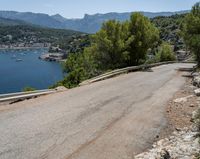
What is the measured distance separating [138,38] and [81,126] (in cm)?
2996

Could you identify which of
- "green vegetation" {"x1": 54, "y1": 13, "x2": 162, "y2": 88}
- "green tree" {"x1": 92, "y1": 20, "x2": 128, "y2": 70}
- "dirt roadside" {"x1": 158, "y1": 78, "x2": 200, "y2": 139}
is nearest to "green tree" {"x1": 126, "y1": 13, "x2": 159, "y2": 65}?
"green vegetation" {"x1": 54, "y1": 13, "x2": 162, "y2": 88}

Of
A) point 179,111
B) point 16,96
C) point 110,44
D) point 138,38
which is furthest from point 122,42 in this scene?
point 179,111

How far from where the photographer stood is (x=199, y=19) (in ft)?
97.5

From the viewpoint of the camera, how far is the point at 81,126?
9.86 meters

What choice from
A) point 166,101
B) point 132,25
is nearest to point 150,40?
point 132,25

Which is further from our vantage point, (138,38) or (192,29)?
(138,38)

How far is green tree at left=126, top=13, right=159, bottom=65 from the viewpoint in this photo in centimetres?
3843

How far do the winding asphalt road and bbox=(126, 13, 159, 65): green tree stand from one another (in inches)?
958

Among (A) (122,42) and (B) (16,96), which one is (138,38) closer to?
A: (A) (122,42)

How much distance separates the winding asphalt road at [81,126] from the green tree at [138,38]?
79.9ft

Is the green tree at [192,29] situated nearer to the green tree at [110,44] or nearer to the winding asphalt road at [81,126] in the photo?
the green tree at [110,44]

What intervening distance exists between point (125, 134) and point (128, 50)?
30.4m

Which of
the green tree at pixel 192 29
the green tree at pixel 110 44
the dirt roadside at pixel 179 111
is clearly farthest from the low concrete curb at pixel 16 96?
the green tree at pixel 110 44

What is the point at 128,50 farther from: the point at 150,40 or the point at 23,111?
the point at 23,111
